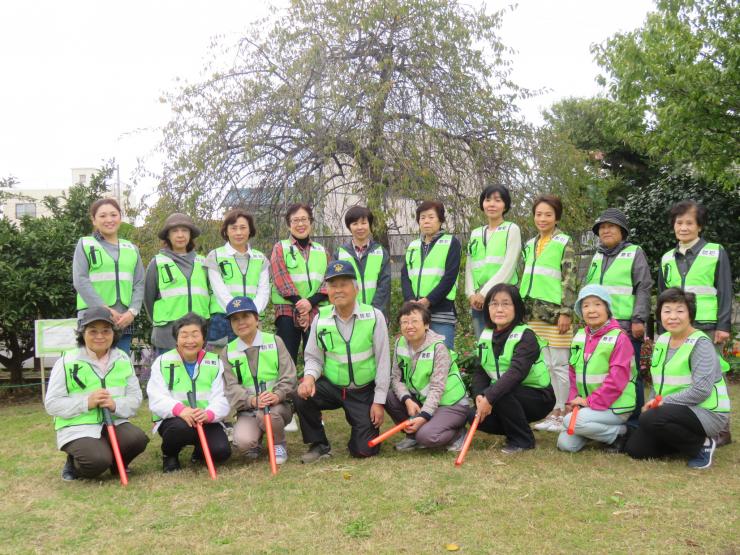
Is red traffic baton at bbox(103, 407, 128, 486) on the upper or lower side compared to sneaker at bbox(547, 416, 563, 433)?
upper

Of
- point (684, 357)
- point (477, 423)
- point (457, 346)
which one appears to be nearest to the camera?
point (684, 357)

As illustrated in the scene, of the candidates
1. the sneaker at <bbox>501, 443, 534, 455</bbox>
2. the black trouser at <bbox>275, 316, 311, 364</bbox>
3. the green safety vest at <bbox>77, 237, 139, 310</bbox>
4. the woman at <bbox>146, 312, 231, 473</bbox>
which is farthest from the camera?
the black trouser at <bbox>275, 316, 311, 364</bbox>

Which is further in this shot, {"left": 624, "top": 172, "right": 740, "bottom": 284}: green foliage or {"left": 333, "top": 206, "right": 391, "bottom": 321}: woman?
{"left": 624, "top": 172, "right": 740, "bottom": 284}: green foliage

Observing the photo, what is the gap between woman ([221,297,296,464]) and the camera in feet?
15.5

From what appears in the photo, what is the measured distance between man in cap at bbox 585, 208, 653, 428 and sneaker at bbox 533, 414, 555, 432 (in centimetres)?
74

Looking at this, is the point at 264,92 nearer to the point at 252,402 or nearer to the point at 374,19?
the point at 374,19

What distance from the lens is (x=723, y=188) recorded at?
8469 millimetres

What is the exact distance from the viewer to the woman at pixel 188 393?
4.48m

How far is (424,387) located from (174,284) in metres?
2.10

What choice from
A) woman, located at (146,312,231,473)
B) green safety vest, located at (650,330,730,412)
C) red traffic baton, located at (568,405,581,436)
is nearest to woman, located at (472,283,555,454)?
red traffic baton, located at (568,405,581,436)

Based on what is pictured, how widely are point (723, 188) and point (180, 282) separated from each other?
697 cm

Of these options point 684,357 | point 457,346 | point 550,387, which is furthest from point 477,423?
point 457,346

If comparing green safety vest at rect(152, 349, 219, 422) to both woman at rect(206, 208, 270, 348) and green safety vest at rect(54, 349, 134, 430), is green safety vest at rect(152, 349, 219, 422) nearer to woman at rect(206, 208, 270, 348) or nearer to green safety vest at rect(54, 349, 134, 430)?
green safety vest at rect(54, 349, 134, 430)

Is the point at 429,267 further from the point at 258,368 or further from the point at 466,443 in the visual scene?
the point at 258,368
